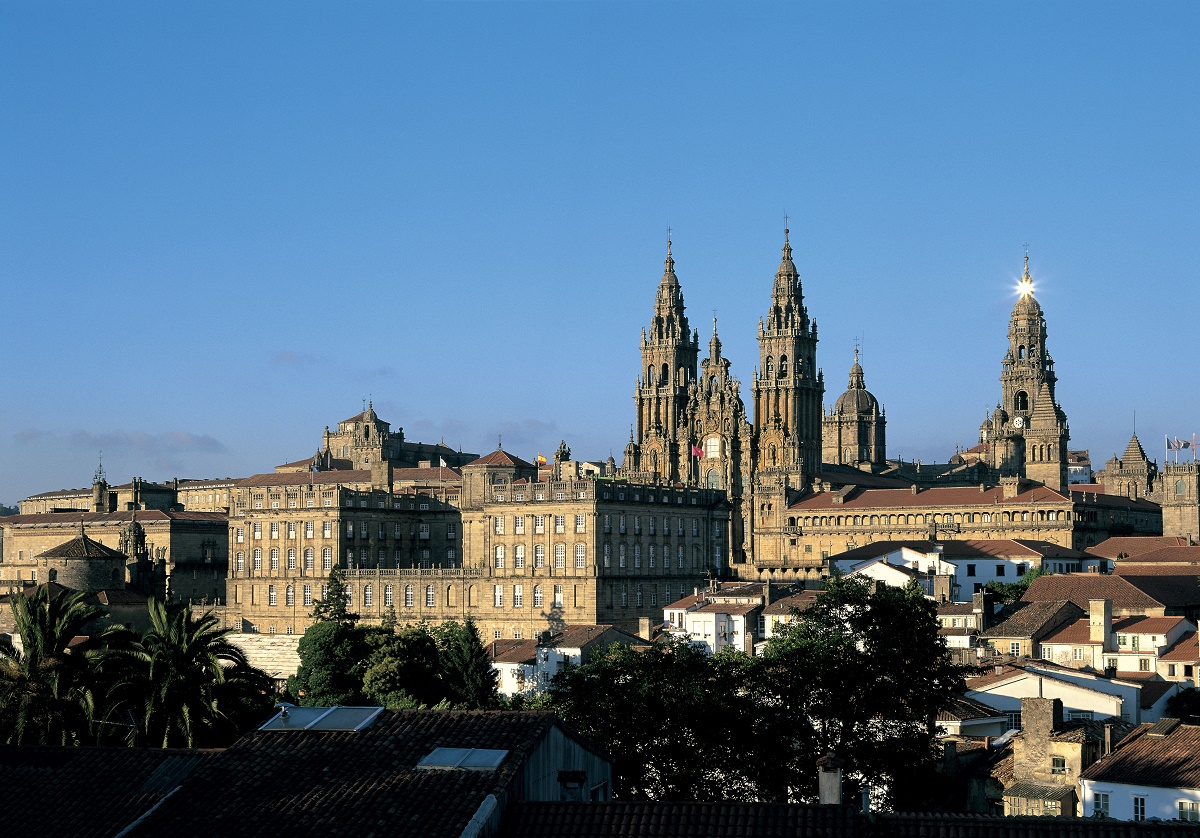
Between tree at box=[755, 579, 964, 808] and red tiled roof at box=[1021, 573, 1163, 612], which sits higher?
red tiled roof at box=[1021, 573, 1163, 612]

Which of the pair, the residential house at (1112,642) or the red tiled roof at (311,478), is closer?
the residential house at (1112,642)

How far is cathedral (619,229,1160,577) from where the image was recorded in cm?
15438

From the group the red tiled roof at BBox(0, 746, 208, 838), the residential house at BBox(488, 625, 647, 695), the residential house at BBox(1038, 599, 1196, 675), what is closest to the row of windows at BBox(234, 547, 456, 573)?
the residential house at BBox(488, 625, 647, 695)

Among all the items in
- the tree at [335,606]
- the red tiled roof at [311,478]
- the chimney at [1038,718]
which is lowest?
the chimney at [1038,718]

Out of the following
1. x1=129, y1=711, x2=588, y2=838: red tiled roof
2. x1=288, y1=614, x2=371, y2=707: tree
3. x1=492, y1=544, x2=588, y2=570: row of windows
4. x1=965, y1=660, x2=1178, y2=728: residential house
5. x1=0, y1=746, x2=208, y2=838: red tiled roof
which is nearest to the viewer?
x1=129, y1=711, x2=588, y2=838: red tiled roof

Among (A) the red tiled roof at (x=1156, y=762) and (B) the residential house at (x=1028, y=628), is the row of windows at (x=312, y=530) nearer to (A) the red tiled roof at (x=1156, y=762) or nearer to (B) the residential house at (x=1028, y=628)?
→ (B) the residential house at (x=1028, y=628)

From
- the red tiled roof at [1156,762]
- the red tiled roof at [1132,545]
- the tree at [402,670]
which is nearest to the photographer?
the red tiled roof at [1156,762]

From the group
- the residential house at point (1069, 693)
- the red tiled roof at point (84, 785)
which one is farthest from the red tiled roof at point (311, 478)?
the red tiled roof at point (84, 785)

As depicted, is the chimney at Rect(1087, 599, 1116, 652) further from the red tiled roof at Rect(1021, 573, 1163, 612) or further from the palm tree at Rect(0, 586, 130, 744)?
Answer: the palm tree at Rect(0, 586, 130, 744)

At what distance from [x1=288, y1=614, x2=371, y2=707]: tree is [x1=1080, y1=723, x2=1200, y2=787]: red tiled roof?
42487 mm

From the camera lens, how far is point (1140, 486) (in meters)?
200

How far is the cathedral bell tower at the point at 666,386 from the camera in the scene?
17612cm

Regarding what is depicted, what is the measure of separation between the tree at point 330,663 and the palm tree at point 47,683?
105 feet

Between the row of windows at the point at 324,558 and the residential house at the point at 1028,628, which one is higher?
the row of windows at the point at 324,558
